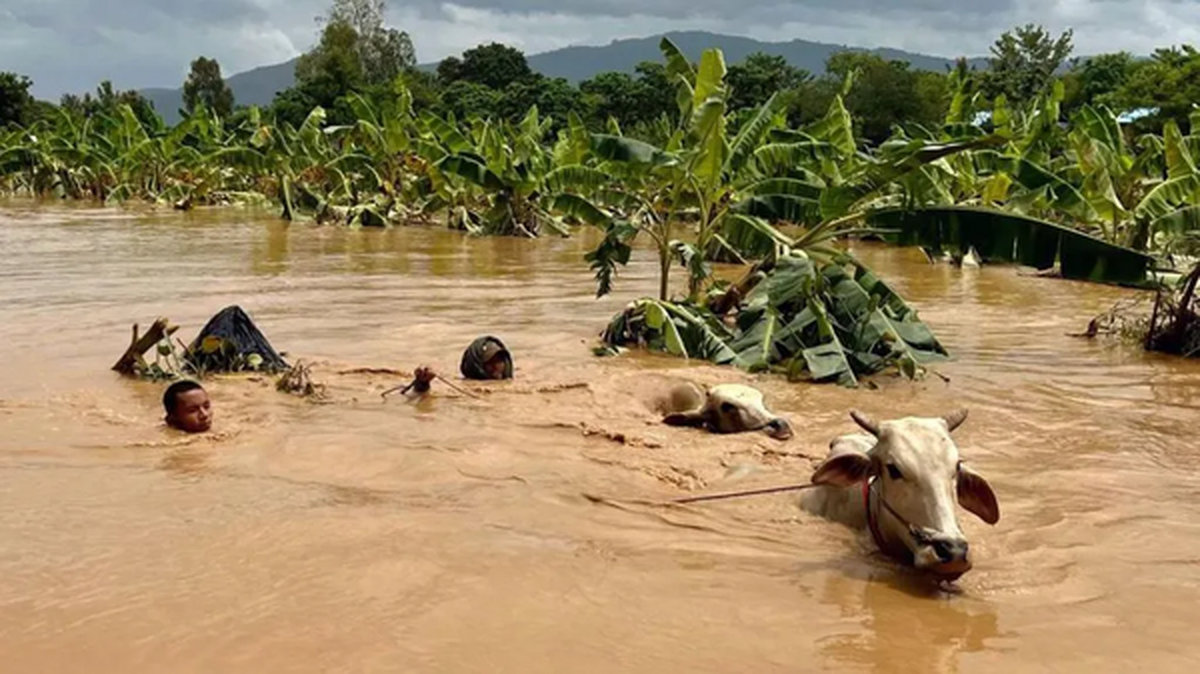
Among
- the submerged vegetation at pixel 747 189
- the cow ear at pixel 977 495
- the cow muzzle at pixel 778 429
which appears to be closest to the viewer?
the cow ear at pixel 977 495

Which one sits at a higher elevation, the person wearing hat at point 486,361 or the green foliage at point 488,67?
the green foliage at point 488,67

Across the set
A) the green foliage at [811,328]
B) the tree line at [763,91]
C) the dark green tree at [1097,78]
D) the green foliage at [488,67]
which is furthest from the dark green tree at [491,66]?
the green foliage at [811,328]

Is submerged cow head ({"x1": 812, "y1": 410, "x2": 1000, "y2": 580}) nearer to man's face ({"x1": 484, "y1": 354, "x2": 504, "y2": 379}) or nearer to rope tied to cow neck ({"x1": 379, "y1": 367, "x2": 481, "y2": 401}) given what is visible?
rope tied to cow neck ({"x1": 379, "y1": 367, "x2": 481, "y2": 401})

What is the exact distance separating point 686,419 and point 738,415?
413mm

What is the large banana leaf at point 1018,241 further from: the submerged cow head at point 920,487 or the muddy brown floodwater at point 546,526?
the submerged cow head at point 920,487

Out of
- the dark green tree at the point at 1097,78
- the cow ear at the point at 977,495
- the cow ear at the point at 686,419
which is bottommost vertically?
the cow ear at the point at 686,419

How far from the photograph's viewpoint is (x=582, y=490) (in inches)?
213

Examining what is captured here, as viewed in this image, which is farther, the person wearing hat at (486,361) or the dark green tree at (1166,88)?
the dark green tree at (1166,88)

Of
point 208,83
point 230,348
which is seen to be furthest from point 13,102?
point 230,348

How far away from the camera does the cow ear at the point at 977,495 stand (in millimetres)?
4188

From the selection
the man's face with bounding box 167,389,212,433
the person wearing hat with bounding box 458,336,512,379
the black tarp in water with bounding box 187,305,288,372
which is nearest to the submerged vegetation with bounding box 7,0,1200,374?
the person wearing hat with bounding box 458,336,512,379

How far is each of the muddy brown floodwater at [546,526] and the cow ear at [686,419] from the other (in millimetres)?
202

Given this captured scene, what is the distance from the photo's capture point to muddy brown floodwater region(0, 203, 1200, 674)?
3654mm

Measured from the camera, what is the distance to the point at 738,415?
662cm
